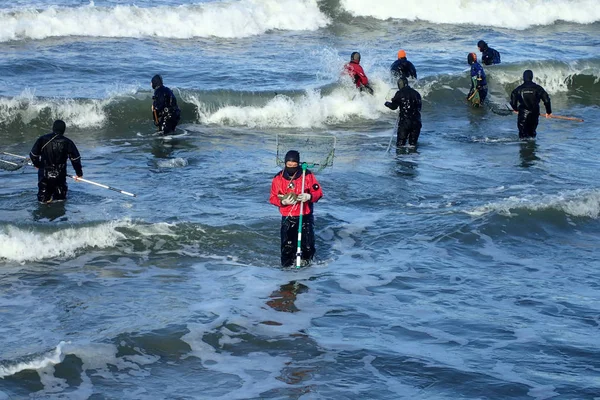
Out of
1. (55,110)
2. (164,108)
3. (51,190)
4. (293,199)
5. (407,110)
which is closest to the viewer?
(293,199)

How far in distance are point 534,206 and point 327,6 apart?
24270 millimetres

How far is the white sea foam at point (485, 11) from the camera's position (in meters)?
39.8

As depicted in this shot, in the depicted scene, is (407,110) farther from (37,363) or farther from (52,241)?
(37,363)

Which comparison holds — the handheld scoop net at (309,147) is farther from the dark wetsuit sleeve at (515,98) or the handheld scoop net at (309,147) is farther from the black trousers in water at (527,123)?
the black trousers in water at (527,123)

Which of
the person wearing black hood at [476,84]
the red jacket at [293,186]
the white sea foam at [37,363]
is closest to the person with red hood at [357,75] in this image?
the person wearing black hood at [476,84]

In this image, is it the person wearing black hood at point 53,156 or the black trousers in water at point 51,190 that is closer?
the person wearing black hood at point 53,156

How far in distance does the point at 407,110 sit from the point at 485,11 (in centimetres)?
2222

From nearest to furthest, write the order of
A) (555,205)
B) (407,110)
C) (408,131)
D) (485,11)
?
(555,205), (407,110), (408,131), (485,11)

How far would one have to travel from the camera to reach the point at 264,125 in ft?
79.5

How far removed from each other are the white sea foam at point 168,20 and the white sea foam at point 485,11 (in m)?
2.83

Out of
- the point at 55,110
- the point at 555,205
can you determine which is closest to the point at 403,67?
the point at 55,110

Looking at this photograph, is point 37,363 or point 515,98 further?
point 515,98

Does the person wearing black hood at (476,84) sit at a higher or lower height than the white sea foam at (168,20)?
lower

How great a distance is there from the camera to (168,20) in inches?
1356
